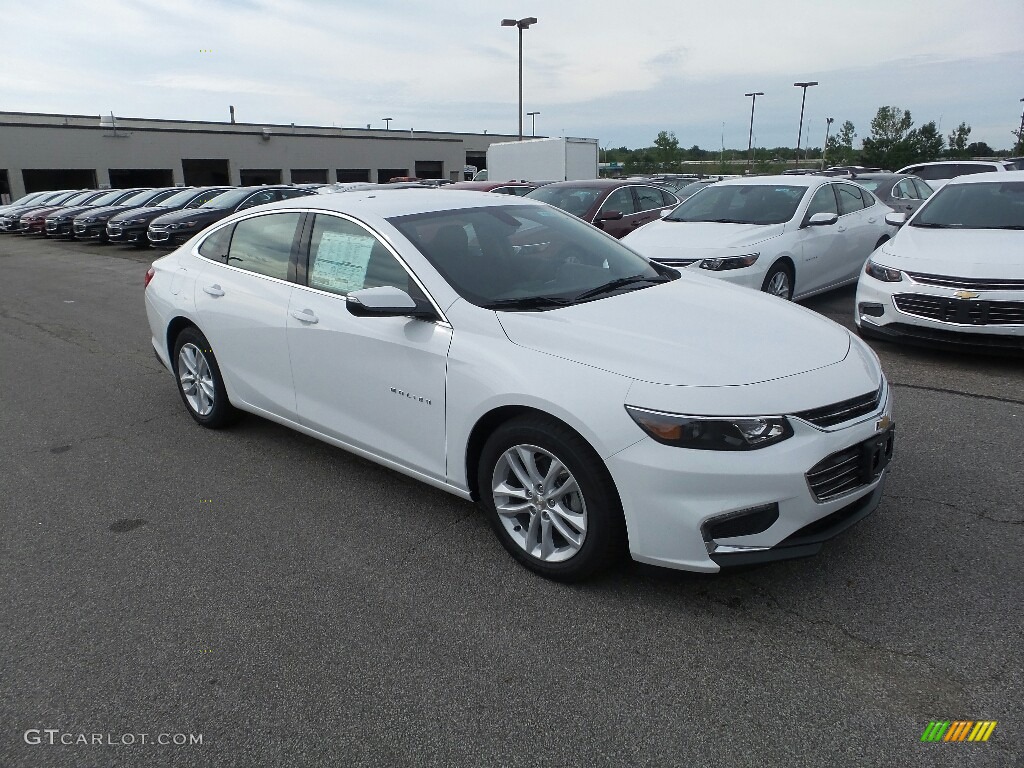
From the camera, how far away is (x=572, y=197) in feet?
41.9

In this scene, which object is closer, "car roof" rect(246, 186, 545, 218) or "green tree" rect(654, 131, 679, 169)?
"car roof" rect(246, 186, 545, 218)

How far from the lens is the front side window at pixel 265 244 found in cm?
451

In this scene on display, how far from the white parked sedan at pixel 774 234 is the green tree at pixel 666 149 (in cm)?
5186

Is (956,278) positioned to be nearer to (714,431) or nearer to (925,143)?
(714,431)

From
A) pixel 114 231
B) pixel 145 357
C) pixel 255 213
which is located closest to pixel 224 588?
pixel 255 213

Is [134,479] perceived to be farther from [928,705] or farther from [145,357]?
[928,705]

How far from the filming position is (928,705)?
8.38 ft

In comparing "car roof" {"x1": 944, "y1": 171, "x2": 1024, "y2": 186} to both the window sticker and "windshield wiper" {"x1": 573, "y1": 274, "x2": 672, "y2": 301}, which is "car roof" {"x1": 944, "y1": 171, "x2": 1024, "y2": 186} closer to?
"windshield wiper" {"x1": 573, "y1": 274, "x2": 672, "y2": 301}

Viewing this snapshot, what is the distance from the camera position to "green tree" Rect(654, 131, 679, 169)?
5934 centimetres

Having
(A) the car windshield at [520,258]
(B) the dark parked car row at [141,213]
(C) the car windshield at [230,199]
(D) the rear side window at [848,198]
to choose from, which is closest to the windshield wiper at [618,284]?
(A) the car windshield at [520,258]

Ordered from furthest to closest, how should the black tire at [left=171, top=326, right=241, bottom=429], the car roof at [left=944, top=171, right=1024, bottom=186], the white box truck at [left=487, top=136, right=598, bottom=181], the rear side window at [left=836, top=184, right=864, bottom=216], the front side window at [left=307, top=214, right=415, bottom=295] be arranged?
the white box truck at [left=487, top=136, right=598, bottom=181] < the rear side window at [left=836, top=184, right=864, bottom=216] < the car roof at [left=944, top=171, right=1024, bottom=186] < the black tire at [left=171, top=326, right=241, bottom=429] < the front side window at [left=307, top=214, right=415, bottom=295]

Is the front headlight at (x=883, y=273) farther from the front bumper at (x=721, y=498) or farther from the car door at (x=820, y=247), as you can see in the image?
the front bumper at (x=721, y=498)

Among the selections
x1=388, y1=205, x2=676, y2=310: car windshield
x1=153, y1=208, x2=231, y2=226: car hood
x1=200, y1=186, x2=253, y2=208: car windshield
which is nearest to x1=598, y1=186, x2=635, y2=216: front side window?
x1=388, y1=205, x2=676, y2=310: car windshield

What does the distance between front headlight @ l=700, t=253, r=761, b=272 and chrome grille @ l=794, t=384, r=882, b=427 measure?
4.81m
